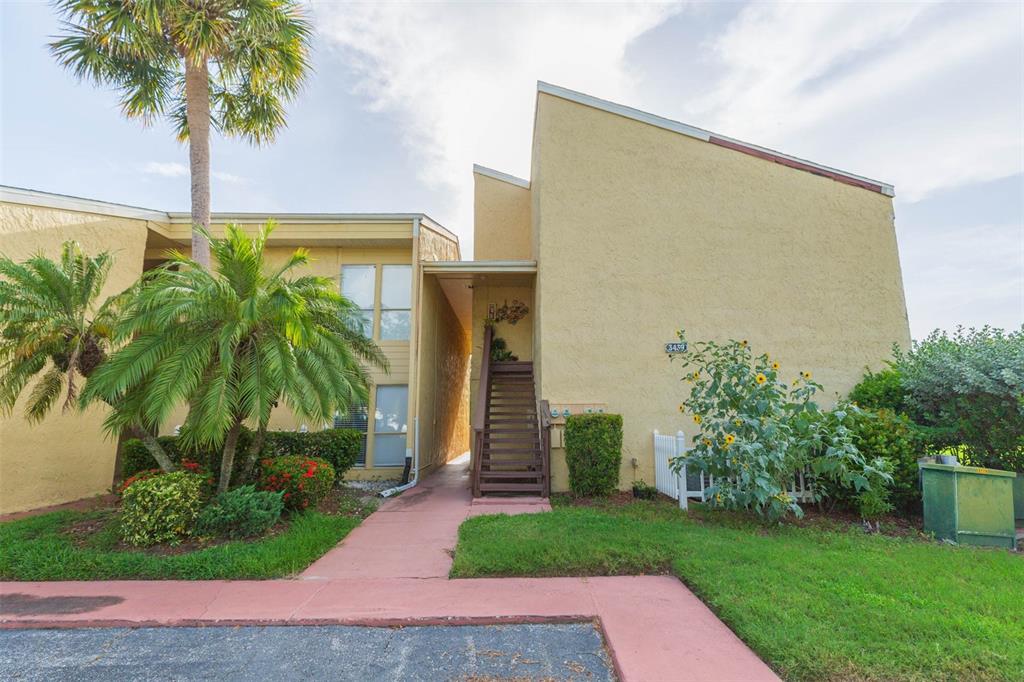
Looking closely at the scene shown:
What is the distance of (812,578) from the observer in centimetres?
419

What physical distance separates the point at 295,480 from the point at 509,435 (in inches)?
168

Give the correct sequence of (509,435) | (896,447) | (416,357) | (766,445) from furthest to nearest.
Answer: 1. (416,357)
2. (509,435)
3. (896,447)
4. (766,445)

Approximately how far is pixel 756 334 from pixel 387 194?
408 inches

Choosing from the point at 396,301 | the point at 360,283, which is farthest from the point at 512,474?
the point at 360,283

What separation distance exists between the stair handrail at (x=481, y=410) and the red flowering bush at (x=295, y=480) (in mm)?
2497

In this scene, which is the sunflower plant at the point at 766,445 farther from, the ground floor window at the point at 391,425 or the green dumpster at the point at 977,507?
the ground floor window at the point at 391,425

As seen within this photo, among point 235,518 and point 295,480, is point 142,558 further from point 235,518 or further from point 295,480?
point 295,480

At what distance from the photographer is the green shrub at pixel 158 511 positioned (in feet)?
17.8

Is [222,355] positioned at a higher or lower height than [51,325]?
lower

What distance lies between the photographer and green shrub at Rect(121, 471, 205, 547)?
543 cm

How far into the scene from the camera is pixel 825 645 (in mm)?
3000

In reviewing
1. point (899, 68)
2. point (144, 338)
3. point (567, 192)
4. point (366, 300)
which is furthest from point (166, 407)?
point (899, 68)

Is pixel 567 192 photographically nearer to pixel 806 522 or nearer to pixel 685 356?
pixel 685 356

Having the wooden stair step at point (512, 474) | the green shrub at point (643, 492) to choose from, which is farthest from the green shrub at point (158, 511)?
the green shrub at point (643, 492)
